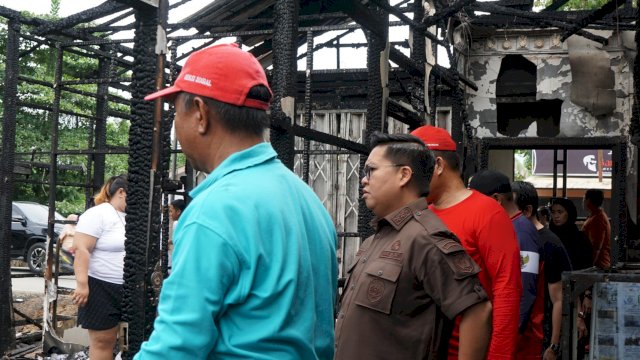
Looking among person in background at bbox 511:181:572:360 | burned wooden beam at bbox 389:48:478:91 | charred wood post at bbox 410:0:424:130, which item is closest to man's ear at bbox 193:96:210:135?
person in background at bbox 511:181:572:360

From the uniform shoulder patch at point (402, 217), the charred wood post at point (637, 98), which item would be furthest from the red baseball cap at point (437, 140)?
the charred wood post at point (637, 98)

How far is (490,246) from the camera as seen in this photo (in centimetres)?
328

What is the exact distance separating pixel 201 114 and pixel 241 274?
1.32 feet

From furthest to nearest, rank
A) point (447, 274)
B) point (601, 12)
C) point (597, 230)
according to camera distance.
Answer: point (597, 230)
point (601, 12)
point (447, 274)

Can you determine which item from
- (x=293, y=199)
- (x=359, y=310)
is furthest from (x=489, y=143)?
(x=293, y=199)

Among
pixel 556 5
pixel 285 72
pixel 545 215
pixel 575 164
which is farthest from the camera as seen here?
pixel 575 164

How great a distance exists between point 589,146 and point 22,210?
1374 centimetres

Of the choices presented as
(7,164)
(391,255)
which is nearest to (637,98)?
(391,255)

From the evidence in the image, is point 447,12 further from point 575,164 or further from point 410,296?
point 575,164

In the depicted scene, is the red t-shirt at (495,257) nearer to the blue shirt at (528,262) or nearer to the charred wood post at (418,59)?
the blue shirt at (528,262)

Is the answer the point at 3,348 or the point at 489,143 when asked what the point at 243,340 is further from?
the point at 489,143

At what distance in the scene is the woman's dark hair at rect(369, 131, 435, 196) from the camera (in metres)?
2.98

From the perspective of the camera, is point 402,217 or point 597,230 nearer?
point 402,217

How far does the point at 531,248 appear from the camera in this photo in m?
4.56
